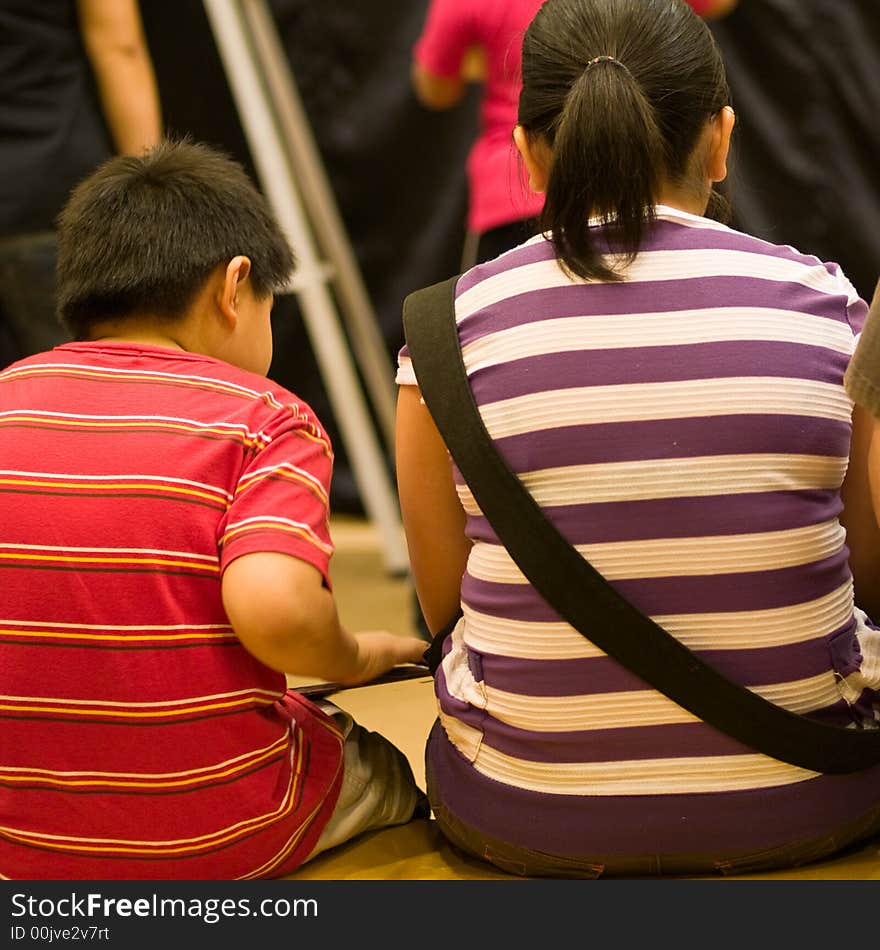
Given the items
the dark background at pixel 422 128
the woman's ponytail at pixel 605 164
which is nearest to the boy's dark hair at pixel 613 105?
the woman's ponytail at pixel 605 164

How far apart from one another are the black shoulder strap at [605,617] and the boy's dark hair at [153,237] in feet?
0.88

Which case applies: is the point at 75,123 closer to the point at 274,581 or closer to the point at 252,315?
the point at 252,315

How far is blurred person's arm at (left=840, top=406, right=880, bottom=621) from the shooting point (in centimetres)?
117

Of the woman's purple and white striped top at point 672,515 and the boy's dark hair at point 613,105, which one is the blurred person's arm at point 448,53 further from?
the woman's purple and white striped top at point 672,515

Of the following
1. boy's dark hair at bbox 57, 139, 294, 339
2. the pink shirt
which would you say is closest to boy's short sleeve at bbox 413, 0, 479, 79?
the pink shirt

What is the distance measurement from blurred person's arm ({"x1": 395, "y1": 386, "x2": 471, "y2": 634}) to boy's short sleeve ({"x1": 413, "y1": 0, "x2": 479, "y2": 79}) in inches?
43.7

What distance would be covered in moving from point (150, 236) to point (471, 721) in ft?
1.73

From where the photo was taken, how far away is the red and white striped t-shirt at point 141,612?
1087 mm

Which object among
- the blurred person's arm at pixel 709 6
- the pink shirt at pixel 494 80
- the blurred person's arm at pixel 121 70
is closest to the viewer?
the pink shirt at pixel 494 80

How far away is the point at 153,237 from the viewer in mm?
1250

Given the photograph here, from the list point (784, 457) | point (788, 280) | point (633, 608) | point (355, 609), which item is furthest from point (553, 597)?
point (355, 609)

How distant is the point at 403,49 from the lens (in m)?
3.26

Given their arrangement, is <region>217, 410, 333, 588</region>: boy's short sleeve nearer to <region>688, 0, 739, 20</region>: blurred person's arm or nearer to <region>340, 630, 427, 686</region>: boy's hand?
<region>340, 630, 427, 686</region>: boy's hand

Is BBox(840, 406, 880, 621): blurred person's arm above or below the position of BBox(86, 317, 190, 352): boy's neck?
below
